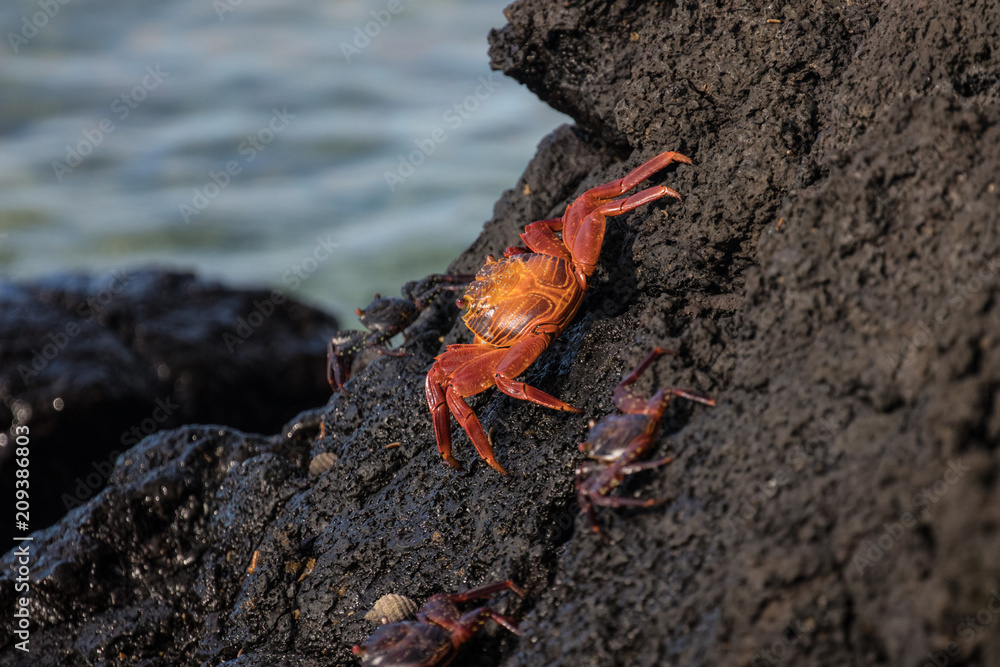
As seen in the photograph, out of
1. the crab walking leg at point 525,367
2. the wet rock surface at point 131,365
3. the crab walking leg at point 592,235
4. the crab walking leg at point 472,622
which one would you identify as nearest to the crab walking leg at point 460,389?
the crab walking leg at point 525,367

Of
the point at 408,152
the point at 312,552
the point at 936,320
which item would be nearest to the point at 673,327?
the point at 936,320

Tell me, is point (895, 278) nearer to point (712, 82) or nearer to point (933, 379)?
point (933, 379)

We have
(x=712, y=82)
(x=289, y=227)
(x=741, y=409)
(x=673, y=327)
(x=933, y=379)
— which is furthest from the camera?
(x=289, y=227)

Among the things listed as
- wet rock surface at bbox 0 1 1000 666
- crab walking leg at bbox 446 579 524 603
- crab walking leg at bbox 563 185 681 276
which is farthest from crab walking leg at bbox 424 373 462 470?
crab walking leg at bbox 563 185 681 276

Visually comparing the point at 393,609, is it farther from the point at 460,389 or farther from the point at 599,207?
the point at 599,207

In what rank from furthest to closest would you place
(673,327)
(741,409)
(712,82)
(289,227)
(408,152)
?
(408,152), (289,227), (712,82), (673,327), (741,409)

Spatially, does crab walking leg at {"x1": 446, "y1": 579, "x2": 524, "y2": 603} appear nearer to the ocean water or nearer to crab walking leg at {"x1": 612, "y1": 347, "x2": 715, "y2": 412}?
crab walking leg at {"x1": 612, "y1": 347, "x2": 715, "y2": 412}
